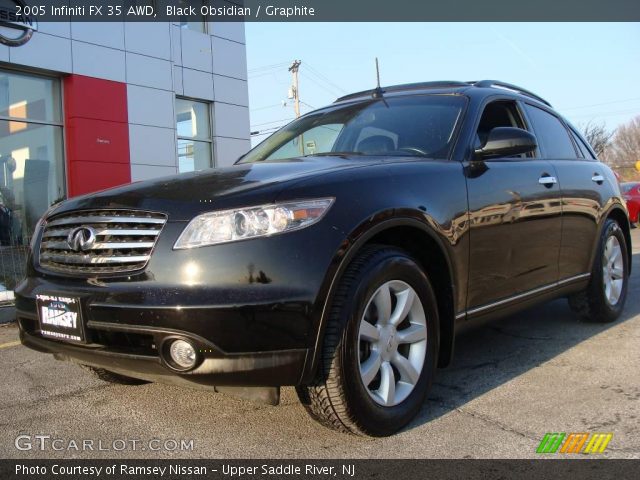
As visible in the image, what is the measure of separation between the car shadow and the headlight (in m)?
1.14

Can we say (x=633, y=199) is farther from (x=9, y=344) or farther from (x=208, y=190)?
(x=208, y=190)

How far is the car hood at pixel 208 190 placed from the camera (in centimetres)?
236

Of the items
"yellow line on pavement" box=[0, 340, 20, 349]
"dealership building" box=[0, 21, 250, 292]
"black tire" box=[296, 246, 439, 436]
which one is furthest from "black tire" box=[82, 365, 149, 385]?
"dealership building" box=[0, 21, 250, 292]

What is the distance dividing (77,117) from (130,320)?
32.4ft

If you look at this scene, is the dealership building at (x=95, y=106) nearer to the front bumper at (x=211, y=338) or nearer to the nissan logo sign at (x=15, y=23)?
the nissan logo sign at (x=15, y=23)

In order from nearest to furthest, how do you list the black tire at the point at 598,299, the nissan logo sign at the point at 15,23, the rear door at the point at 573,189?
the rear door at the point at 573,189, the black tire at the point at 598,299, the nissan logo sign at the point at 15,23

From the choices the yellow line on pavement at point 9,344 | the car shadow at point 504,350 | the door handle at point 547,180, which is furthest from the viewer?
the yellow line on pavement at point 9,344

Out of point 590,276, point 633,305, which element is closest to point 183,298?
point 590,276

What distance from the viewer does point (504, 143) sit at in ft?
10.7

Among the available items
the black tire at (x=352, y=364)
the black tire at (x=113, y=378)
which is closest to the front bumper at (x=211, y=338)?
the black tire at (x=352, y=364)

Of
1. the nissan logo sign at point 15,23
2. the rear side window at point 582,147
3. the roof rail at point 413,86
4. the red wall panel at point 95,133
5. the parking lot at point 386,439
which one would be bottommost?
the parking lot at point 386,439

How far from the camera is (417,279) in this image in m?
2.72

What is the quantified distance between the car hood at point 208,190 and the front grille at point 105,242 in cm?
4

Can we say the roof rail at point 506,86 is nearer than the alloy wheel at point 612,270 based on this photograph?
Yes
